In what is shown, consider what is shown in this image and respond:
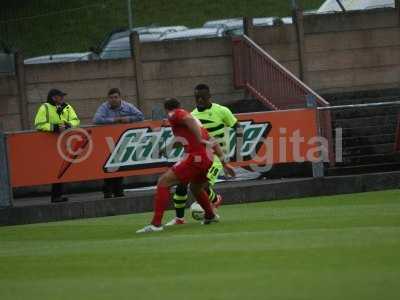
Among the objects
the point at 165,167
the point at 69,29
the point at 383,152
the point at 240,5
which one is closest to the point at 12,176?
the point at 165,167

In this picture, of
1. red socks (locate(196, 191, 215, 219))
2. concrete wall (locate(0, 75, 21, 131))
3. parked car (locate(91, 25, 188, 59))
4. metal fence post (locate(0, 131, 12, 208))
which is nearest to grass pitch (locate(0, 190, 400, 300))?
red socks (locate(196, 191, 215, 219))

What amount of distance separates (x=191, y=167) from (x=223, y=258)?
152 inches

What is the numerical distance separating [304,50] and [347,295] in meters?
16.6

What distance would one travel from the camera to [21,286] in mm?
11703

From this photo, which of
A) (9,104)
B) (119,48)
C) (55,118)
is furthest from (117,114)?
(119,48)

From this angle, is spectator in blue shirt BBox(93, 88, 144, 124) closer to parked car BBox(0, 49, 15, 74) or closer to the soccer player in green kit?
the soccer player in green kit

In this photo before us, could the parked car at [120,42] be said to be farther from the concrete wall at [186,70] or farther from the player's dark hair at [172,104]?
the player's dark hair at [172,104]

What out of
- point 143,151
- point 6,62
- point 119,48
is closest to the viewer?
point 143,151

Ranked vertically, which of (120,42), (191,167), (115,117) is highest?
(120,42)

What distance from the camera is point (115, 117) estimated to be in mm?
21250

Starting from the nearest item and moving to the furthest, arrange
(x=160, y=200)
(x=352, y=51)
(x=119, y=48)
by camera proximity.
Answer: (x=160, y=200), (x=352, y=51), (x=119, y=48)

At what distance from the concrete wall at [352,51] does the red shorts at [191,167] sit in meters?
10.1

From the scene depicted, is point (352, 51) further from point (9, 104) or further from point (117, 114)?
point (9, 104)

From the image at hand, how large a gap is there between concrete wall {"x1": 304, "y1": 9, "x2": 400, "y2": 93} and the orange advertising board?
4.56m
